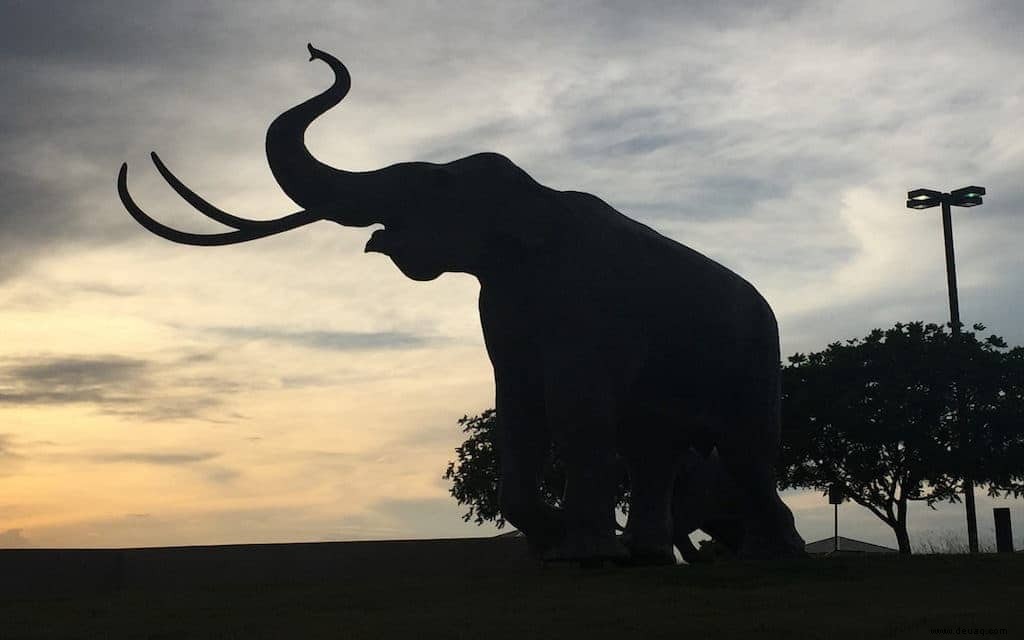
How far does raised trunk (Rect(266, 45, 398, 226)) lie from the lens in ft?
35.4

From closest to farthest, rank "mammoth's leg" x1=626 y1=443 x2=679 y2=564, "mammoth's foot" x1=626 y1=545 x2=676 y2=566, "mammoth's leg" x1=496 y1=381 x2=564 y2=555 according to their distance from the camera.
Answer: "mammoth's leg" x1=496 y1=381 x2=564 y2=555 < "mammoth's foot" x1=626 y1=545 x2=676 y2=566 < "mammoth's leg" x1=626 y1=443 x2=679 y2=564

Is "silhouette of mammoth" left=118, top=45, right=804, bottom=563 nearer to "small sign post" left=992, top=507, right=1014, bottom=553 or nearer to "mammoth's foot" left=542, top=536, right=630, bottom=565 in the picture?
"mammoth's foot" left=542, top=536, right=630, bottom=565

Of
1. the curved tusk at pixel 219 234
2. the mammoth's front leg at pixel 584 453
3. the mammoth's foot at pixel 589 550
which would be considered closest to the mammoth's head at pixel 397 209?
the curved tusk at pixel 219 234

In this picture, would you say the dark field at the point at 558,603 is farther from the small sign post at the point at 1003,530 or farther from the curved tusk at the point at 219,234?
the small sign post at the point at 1003,530

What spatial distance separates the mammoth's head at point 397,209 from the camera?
10.8m

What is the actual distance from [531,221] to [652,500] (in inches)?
122

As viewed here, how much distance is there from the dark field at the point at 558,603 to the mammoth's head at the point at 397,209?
8.54ft

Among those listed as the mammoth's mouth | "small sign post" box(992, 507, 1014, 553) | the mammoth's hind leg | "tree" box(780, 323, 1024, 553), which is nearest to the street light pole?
"tree" box(780, 323, 1024, 553)

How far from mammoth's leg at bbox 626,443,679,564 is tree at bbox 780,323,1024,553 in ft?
50.1

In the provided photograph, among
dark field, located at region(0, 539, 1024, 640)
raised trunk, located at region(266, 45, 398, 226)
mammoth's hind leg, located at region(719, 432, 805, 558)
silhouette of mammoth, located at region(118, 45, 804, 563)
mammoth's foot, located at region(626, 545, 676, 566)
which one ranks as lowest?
dark field, located at region(0, 539, 1024, 640)

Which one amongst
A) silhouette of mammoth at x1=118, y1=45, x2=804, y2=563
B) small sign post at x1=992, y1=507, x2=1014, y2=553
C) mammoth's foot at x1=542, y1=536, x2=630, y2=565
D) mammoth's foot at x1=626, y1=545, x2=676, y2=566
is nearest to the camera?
mammoth's foot at x1=542, y1=536, x2=630, y2=565

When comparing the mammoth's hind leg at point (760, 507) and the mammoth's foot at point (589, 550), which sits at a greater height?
the mammoth's hind leg at point (760, 507)

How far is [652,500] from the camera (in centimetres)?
1241

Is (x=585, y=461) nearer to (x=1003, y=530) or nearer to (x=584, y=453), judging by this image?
(x=584, y=453)
